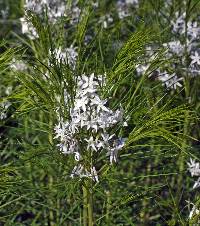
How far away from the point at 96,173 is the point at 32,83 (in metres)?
0.35

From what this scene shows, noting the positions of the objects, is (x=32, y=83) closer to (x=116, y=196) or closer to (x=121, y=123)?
(x=121, y=123)

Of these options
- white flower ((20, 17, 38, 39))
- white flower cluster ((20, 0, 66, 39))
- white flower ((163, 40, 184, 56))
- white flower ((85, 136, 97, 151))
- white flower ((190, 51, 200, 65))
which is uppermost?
white flower cluster ((20, 0, 66, 39))

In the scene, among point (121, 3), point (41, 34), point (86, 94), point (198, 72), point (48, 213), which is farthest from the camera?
point (121, 3)

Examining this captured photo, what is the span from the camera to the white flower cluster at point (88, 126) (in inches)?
73.4

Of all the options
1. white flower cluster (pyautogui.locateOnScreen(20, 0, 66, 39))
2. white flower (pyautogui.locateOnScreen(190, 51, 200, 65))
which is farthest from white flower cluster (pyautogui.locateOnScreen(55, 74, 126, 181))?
white flower cluster (pyautogui.locateOnScreen(20, 0, 66, 39))

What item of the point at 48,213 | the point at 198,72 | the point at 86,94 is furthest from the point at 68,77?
the point at 48,213

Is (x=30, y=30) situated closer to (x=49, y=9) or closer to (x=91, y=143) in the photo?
(x=49, y=9)

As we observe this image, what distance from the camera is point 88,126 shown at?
186cm

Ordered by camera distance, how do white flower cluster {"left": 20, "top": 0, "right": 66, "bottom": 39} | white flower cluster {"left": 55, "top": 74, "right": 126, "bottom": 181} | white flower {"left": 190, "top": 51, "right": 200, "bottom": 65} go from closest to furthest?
white flower cluster {"left": 55, "top": 74, "right": 126, "bottom": 181} → white flower {"left": 190, "top": 51, "right": 200, "bottom": 65} → white flower cluster {"left": 20, "top": 0, "right": 66, "bottom": 39}

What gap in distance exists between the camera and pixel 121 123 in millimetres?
1949

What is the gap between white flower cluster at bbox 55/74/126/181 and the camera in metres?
1.86

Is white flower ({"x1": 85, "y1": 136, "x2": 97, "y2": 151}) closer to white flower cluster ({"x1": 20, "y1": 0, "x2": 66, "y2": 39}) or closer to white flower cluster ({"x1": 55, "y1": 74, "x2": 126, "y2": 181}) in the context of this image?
white flower cluster ({"x1": 55, "y1": 74, "x2": 126, "y2": 181})

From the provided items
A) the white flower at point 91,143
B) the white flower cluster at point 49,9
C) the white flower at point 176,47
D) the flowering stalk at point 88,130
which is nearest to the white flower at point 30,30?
the white flower cluster at point 49,9

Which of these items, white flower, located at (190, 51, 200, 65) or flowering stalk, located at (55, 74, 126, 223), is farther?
white flower, located at (190, 51, 200, 65)
